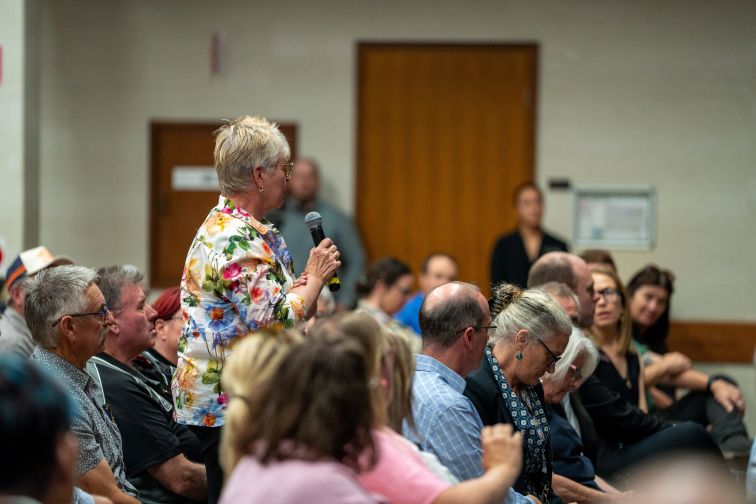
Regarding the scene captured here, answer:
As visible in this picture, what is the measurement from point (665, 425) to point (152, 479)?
6.68ft

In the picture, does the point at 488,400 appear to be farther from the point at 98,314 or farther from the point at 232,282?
the point at 98,314

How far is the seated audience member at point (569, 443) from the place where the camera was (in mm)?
3125

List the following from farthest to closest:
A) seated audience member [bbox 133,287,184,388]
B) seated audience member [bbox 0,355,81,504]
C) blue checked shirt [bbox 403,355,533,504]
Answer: seated audience member [bbox 133,287,184,388]
blue checked shirt [bbox 403,355,533,504]
seated audience member [bbox 0,355,81,504]

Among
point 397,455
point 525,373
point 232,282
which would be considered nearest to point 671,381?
point 525,373

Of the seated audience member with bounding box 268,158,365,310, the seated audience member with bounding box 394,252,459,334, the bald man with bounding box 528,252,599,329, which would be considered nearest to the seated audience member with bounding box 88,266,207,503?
the bald man with bounding box 528,252,599,329

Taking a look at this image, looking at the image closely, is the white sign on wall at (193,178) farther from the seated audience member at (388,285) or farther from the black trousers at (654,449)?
the black trousers at (654,449)

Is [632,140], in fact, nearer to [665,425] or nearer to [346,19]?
[346,19]

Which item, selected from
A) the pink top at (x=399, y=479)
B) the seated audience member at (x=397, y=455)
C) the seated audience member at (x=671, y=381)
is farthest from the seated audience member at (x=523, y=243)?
the pink top at (x=399, y=479)

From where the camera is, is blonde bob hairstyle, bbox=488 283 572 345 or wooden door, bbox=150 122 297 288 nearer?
blonde bob hairstyle, bbox=488 283 572 345

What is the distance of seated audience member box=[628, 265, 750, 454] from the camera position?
4629mm

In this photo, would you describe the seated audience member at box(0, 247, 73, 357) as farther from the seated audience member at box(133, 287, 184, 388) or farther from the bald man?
the bald man

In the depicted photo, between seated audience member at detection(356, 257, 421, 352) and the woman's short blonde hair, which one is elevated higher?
the woman's short blonde hair

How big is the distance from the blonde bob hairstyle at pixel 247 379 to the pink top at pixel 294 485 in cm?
7

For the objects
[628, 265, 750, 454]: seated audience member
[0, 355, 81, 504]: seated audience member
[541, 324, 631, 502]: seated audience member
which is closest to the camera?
[0, 355, 81, 504]: seated audience member
